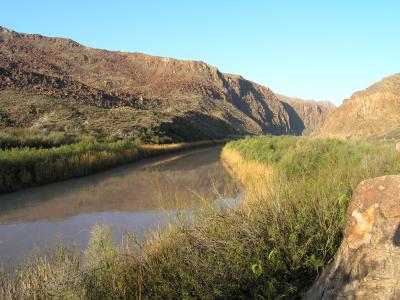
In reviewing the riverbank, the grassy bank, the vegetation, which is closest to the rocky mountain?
the vegetation

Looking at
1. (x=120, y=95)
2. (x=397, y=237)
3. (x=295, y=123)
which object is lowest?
(x=397, y=237)

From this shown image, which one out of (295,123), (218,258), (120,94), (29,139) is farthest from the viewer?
(295,123)

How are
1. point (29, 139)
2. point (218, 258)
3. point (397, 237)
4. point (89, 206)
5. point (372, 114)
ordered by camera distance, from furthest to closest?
point (372, 114)
point (29, 139)
point (89, 206)
point (218, 258)
point (397, 237)

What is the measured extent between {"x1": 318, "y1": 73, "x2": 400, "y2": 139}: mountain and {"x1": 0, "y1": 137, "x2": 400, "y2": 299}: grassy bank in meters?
18.9

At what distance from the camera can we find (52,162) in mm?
18109

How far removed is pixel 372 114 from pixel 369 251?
27.3m

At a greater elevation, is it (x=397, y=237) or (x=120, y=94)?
(x=120, y=94)

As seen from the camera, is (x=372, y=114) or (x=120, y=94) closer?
(x=372, y=114)

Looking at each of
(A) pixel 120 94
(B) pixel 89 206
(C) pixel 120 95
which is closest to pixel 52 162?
(B) pixel 89 206

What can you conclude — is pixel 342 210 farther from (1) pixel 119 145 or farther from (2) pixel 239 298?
(1) pixel 119 145

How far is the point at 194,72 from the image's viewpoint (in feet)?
367

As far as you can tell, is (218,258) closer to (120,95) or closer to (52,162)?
(52,162)

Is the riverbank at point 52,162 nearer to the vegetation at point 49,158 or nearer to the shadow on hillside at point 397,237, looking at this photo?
the vegetation at point 49,158

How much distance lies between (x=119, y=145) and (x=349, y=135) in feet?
51.3
